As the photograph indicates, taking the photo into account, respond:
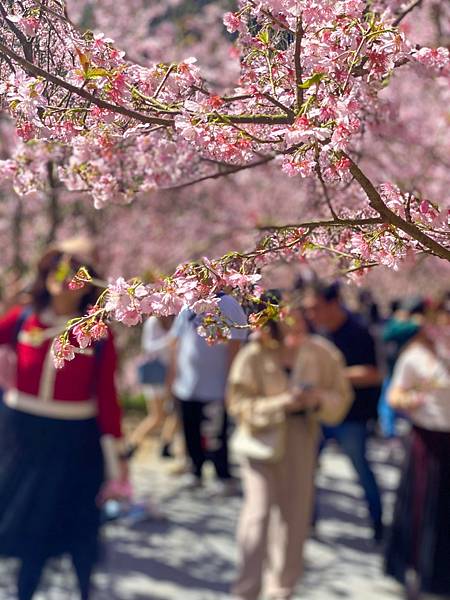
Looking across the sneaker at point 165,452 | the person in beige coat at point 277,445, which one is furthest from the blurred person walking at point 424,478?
the sneaker at point 165,452

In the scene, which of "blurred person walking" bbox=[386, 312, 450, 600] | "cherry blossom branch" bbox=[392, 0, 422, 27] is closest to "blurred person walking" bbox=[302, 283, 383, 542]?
"blurred person walking" bbox=[386, 312, 450, 600]

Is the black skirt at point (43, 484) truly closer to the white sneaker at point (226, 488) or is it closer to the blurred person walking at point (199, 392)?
the blurred person walking at point (199, 392)

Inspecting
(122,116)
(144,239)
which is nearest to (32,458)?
(122,116)

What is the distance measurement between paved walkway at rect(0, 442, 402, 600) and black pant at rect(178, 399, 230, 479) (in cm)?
23

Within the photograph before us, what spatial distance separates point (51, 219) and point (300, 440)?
3770 millimetres

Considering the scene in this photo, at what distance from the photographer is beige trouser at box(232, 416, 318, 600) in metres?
4.54

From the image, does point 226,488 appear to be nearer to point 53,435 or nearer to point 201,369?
point 201,369

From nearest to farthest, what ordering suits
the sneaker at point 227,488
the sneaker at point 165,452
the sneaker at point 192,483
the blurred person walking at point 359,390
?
the blurred person walking at point 359,390
the sneaker at point 227,488
the sneaker at point 192,483
the sneaker at point 165,452

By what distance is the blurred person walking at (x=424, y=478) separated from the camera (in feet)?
15.9

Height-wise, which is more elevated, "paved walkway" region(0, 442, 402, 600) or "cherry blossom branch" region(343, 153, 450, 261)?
"cherry blossom branch" region(343, 153, 450, 261)

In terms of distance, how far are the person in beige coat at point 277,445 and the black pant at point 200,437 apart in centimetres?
236

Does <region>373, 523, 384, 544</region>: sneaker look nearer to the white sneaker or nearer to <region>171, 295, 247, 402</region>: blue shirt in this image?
the white sneaker

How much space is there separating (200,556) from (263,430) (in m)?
1.54

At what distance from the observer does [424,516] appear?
497 cm
